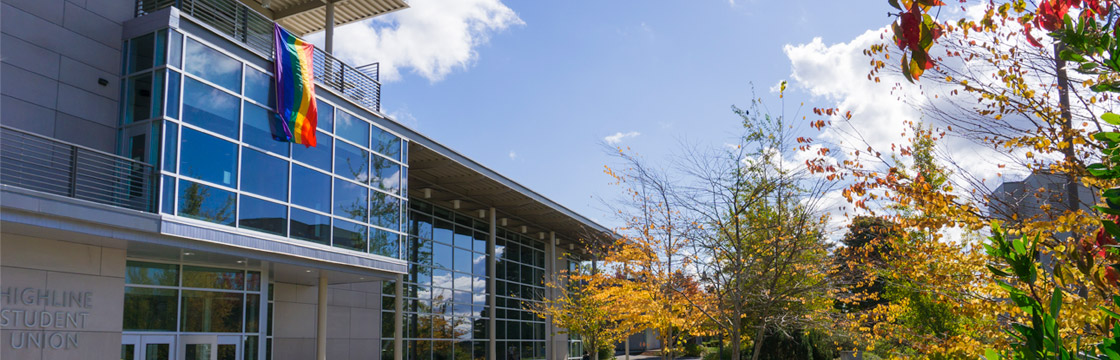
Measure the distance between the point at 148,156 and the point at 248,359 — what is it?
592 cm

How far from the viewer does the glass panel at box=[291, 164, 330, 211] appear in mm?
18334

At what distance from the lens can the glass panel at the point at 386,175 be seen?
21.4 metres

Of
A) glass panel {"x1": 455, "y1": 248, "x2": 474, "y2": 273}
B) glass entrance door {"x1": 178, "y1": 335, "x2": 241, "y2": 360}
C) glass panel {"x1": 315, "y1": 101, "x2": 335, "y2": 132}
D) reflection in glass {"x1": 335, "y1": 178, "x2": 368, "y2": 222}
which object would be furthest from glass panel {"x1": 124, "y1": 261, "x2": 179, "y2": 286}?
glass panel {"x1": 455, "y1": 248, "x2": 474, "y2": 273}

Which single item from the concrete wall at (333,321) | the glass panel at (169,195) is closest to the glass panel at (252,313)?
the concrete wall at (333,321)

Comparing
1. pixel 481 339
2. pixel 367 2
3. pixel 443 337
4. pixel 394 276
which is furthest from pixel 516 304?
pixel 367 2

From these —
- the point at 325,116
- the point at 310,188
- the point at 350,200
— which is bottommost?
the point at 350,200

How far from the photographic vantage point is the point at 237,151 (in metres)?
16.7

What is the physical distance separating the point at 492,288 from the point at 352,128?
A: 40.7 feet

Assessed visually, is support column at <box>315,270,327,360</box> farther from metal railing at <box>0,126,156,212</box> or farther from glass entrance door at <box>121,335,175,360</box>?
metal railing at <box>0,126,156,212</box>

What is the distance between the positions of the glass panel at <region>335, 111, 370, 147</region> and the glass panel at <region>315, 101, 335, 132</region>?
184 mm

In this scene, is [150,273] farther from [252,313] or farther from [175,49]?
[175,49]

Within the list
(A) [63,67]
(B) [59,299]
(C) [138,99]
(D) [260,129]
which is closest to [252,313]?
(D) [260,129]

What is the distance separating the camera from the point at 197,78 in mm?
15805

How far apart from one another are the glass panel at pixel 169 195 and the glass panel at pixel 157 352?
3154 millimetres
